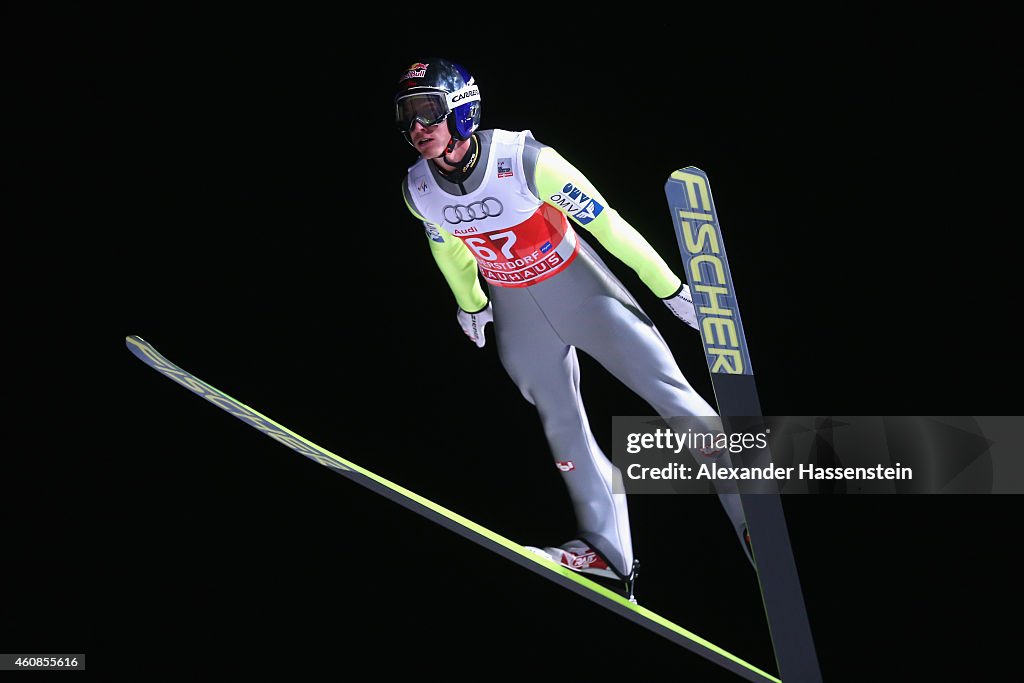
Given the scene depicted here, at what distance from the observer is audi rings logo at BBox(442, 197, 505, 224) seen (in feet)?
13.4

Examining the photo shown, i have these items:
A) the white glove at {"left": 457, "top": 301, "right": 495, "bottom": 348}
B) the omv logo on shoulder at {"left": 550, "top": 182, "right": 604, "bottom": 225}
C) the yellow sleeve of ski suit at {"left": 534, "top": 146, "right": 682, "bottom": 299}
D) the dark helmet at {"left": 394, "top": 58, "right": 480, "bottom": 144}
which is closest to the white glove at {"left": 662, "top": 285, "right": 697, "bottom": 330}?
the yellow sleeve of ski suit at {"left": 534, "top": 146, "right": 682, "bottom": 299}

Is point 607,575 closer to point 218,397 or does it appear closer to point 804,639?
point 804,639

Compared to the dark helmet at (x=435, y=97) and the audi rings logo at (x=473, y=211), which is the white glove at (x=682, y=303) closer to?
the audi rings logo at (x=473, y=211)

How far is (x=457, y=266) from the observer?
14.4ft

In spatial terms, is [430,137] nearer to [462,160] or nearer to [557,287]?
[462,160]

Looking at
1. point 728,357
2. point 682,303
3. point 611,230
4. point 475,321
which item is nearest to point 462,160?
point 611,230

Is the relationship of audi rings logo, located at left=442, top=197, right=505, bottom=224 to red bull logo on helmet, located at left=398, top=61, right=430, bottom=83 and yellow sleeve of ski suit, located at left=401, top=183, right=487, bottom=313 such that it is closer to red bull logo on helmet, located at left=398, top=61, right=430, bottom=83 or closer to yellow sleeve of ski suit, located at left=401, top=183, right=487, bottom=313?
yellow sleeve of ski suit, located at left=401, top=183, right=487, bottom=313

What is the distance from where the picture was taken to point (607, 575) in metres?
4.54

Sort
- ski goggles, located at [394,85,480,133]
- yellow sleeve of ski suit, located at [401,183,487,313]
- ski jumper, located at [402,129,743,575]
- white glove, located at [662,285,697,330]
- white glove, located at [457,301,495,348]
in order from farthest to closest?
white glove, located at [457,301,495,348] → yellow sleeve of ski suit, located at [401,183,487,313] → white glove, located at [662,285,697,330] → ski jumper, located at [402,129,743,575] → ski goggles, located at [394,85,480,133]

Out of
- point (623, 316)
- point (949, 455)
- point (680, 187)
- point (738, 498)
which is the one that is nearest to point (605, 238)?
point (623, 316)

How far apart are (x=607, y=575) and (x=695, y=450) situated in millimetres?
589

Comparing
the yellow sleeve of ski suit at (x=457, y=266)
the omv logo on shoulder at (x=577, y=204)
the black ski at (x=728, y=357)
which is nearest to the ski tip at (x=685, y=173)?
the black ski at (x=728, y=357)

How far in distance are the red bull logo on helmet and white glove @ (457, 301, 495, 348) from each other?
84cm

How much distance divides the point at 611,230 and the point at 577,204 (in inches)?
5.3
